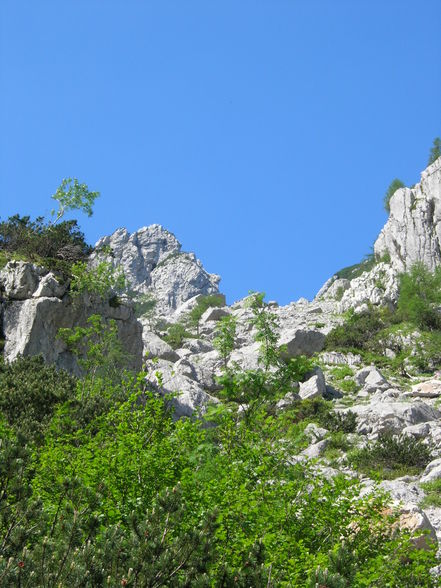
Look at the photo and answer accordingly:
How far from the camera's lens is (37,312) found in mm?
23984

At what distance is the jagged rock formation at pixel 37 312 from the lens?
23.6m

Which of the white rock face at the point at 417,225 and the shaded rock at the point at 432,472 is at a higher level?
the white rock face at the point at 417,225

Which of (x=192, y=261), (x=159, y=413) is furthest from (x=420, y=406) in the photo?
(x=192, y=261)

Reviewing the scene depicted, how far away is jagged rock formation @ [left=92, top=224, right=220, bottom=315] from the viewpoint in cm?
12375

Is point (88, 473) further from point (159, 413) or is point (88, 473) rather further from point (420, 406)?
point (420, 406)

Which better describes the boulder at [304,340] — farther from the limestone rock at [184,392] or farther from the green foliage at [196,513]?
the green foliage at [196,513]

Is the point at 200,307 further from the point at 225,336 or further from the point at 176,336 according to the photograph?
the point at 225,336

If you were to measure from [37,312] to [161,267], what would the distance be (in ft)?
352

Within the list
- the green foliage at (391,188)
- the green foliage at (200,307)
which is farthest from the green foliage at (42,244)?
the green foliage at (391,188)

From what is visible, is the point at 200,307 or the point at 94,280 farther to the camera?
the point at 200,307

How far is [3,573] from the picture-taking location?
15.5ft

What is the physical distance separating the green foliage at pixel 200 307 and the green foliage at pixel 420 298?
15024mm

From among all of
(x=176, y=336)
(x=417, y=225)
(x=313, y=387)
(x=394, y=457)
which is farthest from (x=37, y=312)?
(x=417, y=225)

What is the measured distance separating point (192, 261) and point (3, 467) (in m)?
125
